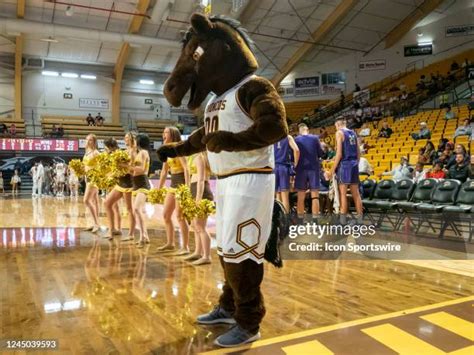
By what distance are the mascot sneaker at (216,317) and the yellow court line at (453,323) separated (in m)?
1.30

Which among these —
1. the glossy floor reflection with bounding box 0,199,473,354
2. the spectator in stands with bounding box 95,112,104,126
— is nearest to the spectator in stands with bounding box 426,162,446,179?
the glossy floor reflection with bounding box 0,199,473,354

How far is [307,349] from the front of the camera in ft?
7.64

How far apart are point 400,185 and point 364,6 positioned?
12728 millimetres

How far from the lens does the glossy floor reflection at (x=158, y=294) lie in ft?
8.43

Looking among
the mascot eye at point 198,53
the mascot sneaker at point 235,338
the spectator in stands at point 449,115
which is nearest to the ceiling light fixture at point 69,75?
the spectator in stands at point 449,115

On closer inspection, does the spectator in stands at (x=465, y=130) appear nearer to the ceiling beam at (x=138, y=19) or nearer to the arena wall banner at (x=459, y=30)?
the arena wall banner at (x=459, y=30)

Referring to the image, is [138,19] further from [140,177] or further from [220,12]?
[140,177]

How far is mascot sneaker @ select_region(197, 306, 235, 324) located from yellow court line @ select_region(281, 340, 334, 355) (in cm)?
54

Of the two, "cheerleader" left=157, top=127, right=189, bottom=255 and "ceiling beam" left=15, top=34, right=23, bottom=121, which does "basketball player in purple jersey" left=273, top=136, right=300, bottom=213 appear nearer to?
"cheerleader" left=157, top=127, right=189, bottom=255

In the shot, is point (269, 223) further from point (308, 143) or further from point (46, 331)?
point (308, 143)

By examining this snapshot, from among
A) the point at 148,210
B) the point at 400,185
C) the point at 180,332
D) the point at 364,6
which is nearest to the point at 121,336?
the point at 180,332

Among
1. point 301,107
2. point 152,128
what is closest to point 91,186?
point 152,128

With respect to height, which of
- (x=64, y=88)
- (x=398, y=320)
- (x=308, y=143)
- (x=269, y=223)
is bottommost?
(x=398, y=320)

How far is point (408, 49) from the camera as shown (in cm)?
1981
